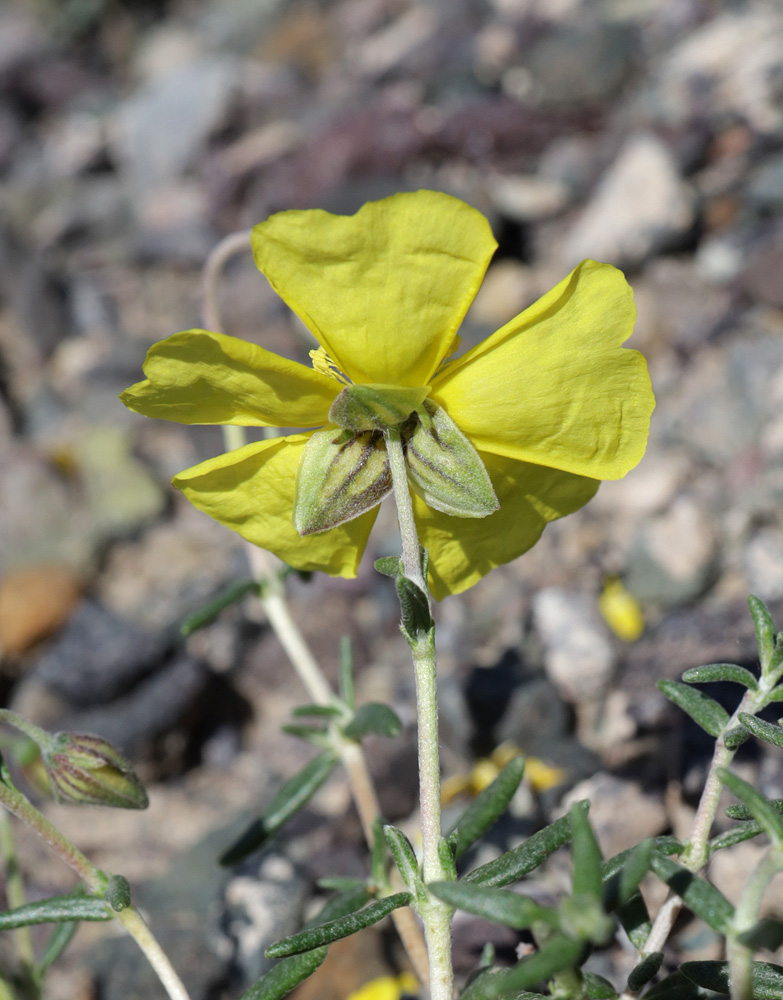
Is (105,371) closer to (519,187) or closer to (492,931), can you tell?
(519,187)

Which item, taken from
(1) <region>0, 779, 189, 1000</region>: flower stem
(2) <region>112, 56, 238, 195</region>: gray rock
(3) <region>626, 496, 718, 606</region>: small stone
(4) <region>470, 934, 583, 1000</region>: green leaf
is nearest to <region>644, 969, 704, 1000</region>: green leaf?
(4) <region>470, 934, 583, 1000</region>: green leaf

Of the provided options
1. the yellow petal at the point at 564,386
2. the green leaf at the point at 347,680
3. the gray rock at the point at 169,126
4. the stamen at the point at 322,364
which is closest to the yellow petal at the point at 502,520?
the yellow petal at the point at 564,386

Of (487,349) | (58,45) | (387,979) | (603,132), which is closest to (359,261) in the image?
(487,349)

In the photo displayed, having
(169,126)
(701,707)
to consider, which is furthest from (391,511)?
(169,126)

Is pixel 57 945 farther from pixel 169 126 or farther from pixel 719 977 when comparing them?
pixel 169 126

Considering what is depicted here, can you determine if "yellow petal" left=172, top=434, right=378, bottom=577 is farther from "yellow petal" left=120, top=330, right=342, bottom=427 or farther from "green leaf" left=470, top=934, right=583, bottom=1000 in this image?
"green leaf" left=470, top=934, right=583, bottom=1000
